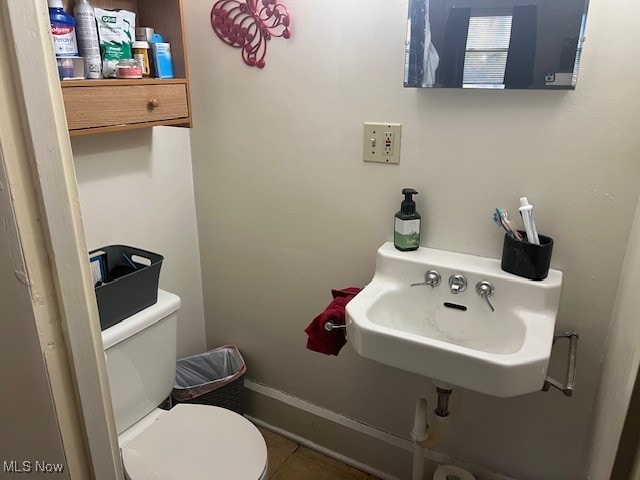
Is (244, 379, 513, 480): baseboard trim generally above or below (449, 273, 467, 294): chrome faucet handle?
below

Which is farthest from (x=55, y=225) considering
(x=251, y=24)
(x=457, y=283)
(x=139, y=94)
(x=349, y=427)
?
(x=349, y=427)

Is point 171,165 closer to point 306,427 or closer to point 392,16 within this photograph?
point 392,16

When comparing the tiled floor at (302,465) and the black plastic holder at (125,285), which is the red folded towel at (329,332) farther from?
the tiled floor at (302,465)

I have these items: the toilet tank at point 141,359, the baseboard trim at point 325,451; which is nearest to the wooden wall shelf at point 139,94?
the toilet tank at point 141,359

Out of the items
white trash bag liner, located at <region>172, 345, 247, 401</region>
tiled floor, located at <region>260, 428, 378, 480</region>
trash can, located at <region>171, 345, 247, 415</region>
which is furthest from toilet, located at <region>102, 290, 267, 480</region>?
tiled floor, located at <region>260, 428, 378, 480</region>

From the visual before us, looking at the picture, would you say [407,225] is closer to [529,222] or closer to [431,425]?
[529,222]

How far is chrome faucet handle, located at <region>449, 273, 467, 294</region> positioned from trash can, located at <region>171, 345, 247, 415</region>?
0.91 m

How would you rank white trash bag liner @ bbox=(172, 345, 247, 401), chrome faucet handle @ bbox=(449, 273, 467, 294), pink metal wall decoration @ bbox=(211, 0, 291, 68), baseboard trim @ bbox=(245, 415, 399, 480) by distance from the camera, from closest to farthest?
1. chrome faucet handle @ bbox=(449, 273, 467, 294)
2. pink metal wall decoration @ bbox=(211, 0, 291, 68)
3. baseboard trim @ bbox=(245, 415, 399, 480)
4. white trash bag liner @ bbox=(172, 345, 247, 401)

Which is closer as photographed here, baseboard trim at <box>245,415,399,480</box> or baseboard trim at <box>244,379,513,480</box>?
baseboard trim at <box>244,379,513,480</box>

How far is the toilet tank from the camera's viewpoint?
52.2 inches

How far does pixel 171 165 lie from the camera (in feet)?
5.60

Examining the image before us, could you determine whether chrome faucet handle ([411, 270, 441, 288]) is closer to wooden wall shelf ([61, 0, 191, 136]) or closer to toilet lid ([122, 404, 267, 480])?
toilet lid ([122, 404, 267, 480])

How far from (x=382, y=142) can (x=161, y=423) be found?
105cm

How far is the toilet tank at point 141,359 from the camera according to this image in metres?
1.33
